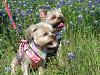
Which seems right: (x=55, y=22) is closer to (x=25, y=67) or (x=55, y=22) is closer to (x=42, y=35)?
(x=42, y=35)

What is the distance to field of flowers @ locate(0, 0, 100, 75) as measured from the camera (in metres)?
4.30

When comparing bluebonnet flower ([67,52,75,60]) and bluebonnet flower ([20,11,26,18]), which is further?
bluebonnet flower ([20,11,26,18])

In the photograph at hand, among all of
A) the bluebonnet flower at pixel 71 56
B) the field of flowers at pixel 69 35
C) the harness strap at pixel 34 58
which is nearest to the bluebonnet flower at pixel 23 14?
the field of flowers at pixel 69 35

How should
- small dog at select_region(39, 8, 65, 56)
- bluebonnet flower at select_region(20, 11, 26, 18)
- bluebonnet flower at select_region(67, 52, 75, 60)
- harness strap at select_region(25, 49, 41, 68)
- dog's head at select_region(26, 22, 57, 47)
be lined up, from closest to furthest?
bluebonnet flower at select_region(67, 52, 75, 60), dog's head at select_region(26, 22, 57, 47), harness strap at select_region(25, 49, 41, 68), small dog at select_region(39, 8, 65, 56), bluebonnet flower at select_region(20, 11, 26, 18)

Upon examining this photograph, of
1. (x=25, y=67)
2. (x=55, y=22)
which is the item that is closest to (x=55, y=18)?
(x=55, y=22)

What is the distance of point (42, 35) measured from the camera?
15.7 feet

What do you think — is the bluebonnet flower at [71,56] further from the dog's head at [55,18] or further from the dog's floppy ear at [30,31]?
the dog's head at [55,18]

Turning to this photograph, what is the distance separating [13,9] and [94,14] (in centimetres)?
176

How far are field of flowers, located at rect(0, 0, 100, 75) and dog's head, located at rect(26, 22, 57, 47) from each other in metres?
0.19

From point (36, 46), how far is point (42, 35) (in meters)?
0.21

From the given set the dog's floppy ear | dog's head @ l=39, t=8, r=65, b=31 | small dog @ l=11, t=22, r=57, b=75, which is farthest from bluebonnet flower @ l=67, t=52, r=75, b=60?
dog's head @ l=39, t=8, r=65, b=31

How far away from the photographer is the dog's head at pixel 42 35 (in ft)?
15.6

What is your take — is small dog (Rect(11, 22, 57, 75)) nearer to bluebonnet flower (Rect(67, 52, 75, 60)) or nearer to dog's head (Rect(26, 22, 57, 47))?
dog's head (Rect(26, 22, 57, 47))

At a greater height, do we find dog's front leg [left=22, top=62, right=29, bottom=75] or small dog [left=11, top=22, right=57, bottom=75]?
small dog [left=11, top=22, right=57, bottom=75]
